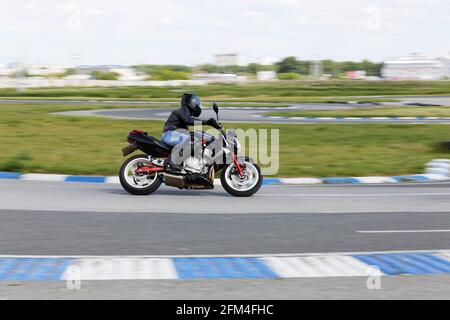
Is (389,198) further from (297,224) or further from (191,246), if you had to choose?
(191,246)

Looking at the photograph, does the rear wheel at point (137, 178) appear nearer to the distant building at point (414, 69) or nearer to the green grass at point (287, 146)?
the green grass at point (287, 146)

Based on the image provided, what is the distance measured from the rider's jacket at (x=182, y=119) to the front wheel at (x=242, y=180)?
0.96 m

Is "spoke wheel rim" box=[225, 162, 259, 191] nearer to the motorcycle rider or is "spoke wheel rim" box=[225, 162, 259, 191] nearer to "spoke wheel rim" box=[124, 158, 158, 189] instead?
the motorcycle rider

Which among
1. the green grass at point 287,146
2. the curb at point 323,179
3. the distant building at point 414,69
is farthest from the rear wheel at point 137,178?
the distant building at point 414,69

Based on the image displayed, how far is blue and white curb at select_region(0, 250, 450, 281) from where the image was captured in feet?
21.9

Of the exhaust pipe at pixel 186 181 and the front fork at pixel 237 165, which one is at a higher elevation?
the front fork at pixel 237 165

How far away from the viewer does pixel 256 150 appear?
21.0 m

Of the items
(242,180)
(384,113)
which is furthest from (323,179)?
(384,113)

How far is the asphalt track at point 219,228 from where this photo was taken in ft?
20.2

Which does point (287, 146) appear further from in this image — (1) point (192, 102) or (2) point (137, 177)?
(2) point (137, 177)

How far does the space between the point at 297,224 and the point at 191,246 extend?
2.08 m

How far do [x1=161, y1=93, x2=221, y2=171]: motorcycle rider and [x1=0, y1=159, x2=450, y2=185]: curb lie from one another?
2.33 meters

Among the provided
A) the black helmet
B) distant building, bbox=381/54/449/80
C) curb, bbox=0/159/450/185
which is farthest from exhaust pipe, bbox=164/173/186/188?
distant building, bbox=381/54/449/80
